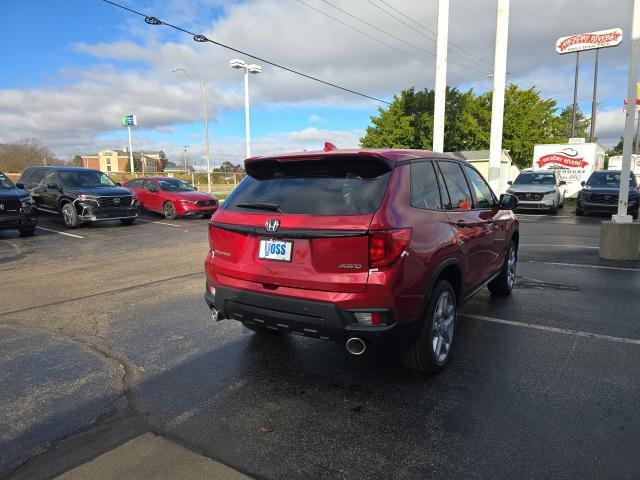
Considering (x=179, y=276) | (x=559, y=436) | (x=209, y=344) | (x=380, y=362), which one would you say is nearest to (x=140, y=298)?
(x=179, y=276)

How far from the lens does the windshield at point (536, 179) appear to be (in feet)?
65.9

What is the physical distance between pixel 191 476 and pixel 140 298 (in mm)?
4138

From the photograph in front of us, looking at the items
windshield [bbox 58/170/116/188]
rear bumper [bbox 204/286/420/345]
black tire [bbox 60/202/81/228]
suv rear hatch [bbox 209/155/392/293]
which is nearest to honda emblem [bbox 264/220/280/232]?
suv rear hatch [bbox 209/155/392/293]

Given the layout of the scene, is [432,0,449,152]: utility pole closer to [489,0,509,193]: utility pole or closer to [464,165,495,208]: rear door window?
[489,0,509,193]: utility pole

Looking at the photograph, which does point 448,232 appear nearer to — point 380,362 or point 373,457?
point 380,362

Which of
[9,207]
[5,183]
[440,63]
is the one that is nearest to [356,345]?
[9,207]

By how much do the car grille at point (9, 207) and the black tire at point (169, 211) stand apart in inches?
225

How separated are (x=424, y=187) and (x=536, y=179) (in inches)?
740

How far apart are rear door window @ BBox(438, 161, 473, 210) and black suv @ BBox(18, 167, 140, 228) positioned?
11.8 meters

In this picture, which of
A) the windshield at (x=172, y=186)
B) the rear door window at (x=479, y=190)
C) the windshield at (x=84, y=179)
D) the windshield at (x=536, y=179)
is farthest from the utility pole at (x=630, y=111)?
the windshield at (x=172, y=186)

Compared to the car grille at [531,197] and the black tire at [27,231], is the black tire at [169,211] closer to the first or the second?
the black tire at [27,231]

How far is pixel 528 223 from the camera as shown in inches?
620

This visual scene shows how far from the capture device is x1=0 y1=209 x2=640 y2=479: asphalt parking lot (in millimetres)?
2711

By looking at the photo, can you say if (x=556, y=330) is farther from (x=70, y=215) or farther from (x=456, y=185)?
(x=70, y=215)
